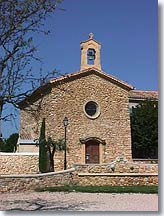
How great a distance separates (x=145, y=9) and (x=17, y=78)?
1.58 metres

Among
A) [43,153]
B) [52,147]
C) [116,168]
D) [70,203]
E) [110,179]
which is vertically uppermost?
[52,147]

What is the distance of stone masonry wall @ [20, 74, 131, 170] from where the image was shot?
9438 millimetres

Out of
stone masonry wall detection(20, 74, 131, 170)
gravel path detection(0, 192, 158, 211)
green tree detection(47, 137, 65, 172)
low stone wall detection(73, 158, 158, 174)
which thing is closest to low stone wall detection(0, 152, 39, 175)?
green tree detection(47, 137, 65, 172)

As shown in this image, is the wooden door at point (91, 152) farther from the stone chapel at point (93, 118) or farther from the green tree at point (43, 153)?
the green tree at point (43, 153)

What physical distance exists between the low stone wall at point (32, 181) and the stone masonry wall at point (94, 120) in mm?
2442

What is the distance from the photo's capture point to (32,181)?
5.97 m

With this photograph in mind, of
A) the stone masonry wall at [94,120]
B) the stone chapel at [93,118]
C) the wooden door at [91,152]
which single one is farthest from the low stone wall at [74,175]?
the wooden door at [91,152]

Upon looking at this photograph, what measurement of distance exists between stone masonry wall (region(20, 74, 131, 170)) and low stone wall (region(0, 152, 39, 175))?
106cm

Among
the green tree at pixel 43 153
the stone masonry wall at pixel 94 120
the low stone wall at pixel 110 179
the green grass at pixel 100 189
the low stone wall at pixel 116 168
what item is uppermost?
the stone masonry wall at pixel 94 120

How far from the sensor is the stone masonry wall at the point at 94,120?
372 inches

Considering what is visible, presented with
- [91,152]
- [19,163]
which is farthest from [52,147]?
[91,152]

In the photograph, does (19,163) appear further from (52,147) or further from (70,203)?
(70,203)

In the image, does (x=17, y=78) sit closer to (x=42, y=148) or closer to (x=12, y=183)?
(x=12, y=183)

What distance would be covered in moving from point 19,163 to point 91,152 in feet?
8.86
